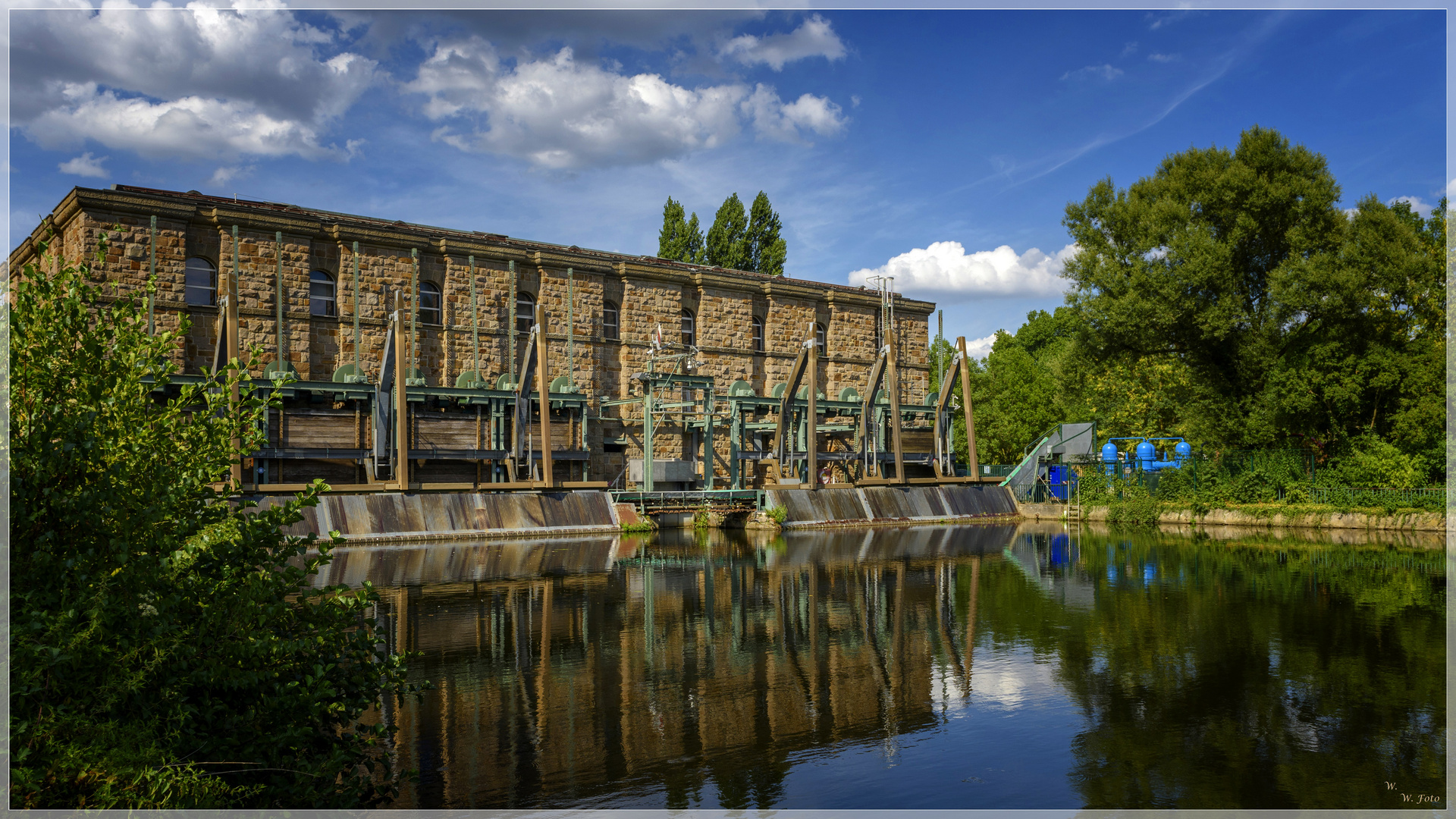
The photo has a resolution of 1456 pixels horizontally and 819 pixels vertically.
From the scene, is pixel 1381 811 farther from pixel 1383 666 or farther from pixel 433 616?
pixel 433 616

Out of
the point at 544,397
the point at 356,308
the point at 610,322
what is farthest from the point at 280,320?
the point at 610,322

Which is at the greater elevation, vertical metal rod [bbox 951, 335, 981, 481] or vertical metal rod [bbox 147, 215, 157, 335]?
vertical metal rod [bbox 147, 215, 157, 335]

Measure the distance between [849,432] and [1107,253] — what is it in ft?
41.3

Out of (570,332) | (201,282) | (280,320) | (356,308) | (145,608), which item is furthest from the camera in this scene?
(570,332)

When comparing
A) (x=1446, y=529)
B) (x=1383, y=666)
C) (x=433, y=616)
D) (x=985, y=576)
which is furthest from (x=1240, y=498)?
(x=433, y=616)

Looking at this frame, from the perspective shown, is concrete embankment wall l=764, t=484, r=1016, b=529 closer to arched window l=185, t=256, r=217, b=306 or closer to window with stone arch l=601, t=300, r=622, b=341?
window with stone arch l=601, t=300, r=622, b=341

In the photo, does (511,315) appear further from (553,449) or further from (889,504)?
(889,504)

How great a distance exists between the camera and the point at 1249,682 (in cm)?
930

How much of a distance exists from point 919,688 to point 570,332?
26.9 meters

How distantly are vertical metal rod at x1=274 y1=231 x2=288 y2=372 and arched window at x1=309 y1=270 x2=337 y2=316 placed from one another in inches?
43.4

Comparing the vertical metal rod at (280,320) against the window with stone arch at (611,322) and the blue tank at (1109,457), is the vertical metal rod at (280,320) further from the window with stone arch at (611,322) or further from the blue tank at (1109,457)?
the blue tank at (1109,457)

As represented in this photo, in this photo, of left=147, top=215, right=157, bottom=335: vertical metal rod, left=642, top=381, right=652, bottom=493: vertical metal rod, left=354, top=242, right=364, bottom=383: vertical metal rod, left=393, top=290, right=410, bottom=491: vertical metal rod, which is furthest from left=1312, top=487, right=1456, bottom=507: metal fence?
left=147, top=215, right=157, bottom=335: vertical metal rod

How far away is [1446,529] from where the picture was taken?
26016 millimetres

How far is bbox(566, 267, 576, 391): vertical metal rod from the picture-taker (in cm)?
3422
